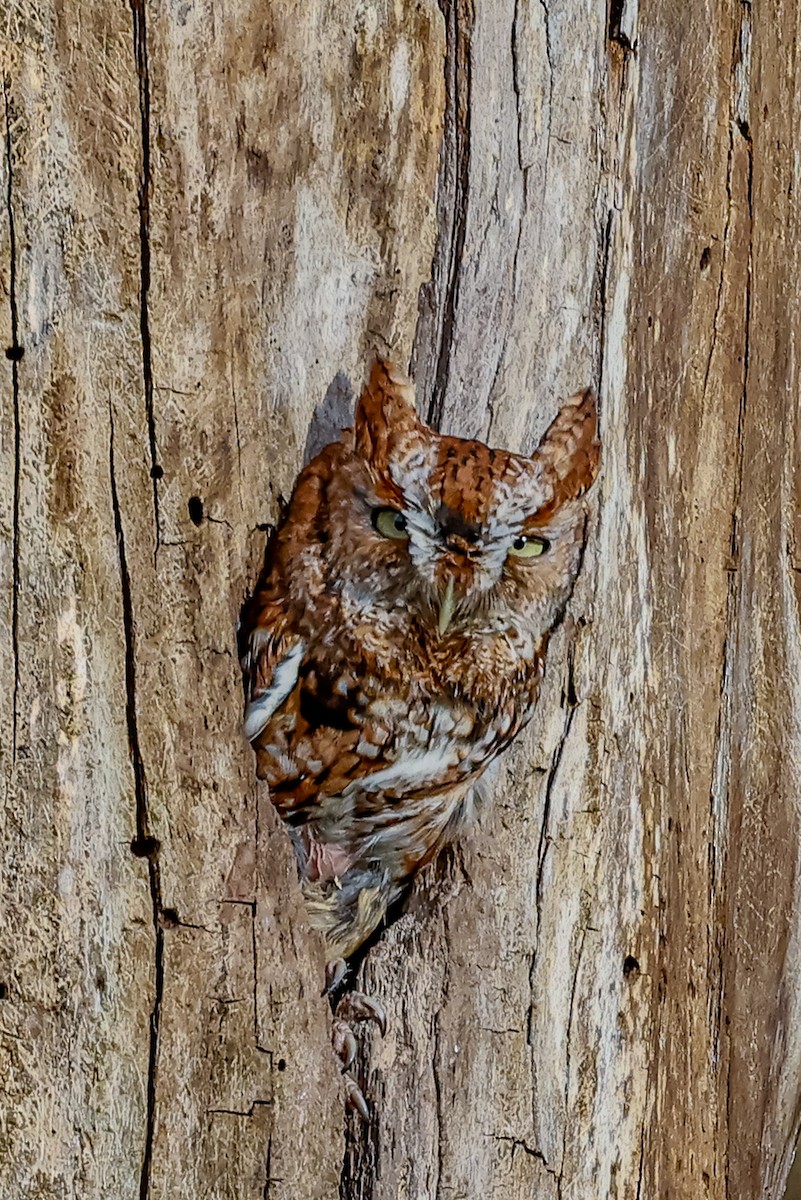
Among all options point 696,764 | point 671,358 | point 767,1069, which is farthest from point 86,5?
point 767,1069

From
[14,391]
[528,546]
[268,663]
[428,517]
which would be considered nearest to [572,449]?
[528,546]

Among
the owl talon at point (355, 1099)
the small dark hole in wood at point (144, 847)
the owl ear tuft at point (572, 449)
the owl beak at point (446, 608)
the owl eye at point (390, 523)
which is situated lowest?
the owl talon at point (355, 1099)

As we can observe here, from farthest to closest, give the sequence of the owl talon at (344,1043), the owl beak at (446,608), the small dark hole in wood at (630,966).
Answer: the small dark hole in wood at (630,966), the owl talon at (344,1043), the owl beak at (446,608)

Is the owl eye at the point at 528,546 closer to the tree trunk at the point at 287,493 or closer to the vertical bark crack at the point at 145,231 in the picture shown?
the tree trunk at the point at 287,493

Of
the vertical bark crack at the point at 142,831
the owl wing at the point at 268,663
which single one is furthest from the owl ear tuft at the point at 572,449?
the vertical bark crack at the point at 142,831

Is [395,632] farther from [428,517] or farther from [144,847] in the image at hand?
[144,847]

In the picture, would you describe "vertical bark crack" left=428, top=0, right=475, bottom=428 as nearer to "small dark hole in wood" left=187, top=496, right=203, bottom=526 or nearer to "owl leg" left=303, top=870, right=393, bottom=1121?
"small dark hole in wood" left=187, top=496, right=203, bottom=526
